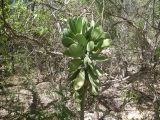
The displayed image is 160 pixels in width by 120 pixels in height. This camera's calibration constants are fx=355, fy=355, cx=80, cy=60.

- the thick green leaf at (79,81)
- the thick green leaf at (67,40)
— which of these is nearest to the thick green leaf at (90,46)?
the thick green leaf at (67,40)

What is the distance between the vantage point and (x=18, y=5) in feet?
34.2

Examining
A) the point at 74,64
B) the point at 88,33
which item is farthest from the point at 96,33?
the point at 74,64

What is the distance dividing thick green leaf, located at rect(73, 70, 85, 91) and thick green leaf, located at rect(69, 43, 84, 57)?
27 cm

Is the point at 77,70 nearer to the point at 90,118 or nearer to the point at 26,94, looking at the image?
the point at 90,118

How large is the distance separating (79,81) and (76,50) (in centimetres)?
43

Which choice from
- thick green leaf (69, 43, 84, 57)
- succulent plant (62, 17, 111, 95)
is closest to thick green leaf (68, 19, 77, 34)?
succulent plant (62, 17, 111, 95)

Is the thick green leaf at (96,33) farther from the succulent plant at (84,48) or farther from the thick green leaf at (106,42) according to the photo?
the thick green leaf at (106,42)

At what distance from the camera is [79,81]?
15.7 feet

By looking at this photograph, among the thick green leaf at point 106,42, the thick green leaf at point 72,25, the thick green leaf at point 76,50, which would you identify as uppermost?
the thick green leaf at point 72,25

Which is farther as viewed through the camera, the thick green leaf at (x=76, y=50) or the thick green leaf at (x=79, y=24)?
the thick green leaf at (x=79, y=24)

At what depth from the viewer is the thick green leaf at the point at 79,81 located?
4.75 meters

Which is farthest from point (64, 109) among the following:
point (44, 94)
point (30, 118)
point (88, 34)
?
point (44, 94)

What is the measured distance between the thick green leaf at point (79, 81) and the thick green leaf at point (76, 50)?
0.90 feet

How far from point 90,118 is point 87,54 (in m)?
3.40
